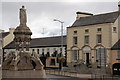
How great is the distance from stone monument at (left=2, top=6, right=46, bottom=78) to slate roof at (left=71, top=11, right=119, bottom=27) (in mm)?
23713

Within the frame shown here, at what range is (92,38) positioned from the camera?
1882 inches

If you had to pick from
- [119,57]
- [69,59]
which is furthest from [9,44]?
[119,57]

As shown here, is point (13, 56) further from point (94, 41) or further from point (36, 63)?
point (94, 41)

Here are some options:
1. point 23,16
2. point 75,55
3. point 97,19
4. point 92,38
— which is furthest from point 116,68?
point 23,16

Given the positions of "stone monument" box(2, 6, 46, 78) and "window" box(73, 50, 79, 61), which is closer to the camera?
"stone monument" box(2, 6, 46, 78)

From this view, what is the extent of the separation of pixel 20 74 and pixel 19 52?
2579 millimetres

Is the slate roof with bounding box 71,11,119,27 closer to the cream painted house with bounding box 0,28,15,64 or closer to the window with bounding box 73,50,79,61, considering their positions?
the window with bounding box 73,50,79,61

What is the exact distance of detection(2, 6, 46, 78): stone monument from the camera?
A: 2283 centimetres

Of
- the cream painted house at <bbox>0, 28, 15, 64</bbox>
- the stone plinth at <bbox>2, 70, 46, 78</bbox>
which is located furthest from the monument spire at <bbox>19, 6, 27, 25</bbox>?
the cream painted house at <bbox>0, 28, 15, 64</bbox>

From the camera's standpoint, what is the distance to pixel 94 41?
47219 millimetres

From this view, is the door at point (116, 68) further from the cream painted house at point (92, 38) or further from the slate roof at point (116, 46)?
the slate roof at point (116, 46)

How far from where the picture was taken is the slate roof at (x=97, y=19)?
1815 inches

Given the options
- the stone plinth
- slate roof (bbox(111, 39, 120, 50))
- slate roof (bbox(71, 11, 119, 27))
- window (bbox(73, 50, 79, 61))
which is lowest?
the stone plinth

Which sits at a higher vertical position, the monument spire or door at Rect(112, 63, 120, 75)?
the monument spire
